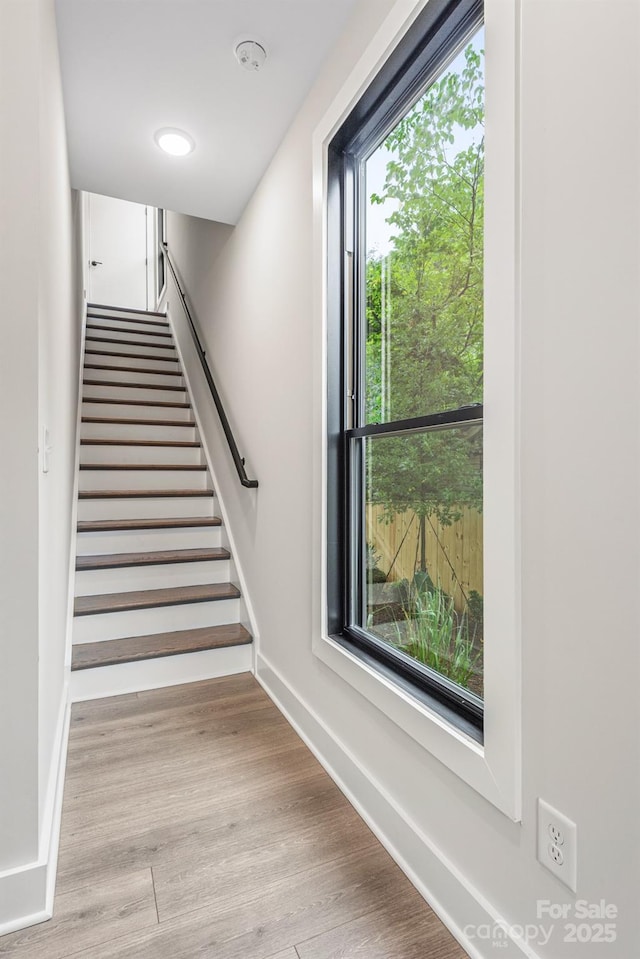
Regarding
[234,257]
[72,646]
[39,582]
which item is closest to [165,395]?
[234,257]

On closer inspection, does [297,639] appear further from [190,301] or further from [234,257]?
[190,301]

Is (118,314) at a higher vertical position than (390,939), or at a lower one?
higher

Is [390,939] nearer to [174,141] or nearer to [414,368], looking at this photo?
[414,368]

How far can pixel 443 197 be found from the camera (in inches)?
50.2

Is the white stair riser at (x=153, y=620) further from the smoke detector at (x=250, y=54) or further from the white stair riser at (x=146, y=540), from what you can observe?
the smoke detector at (x=250, y=54)

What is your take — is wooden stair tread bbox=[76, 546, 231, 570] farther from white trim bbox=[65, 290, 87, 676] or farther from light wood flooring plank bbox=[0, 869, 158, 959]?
light wood flooring plank bbox=[0, 869, 158, 959]

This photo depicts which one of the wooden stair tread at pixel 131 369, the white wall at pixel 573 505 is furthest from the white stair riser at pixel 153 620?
the wooden stair tread at pixel 131 369

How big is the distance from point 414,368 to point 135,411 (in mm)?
2950

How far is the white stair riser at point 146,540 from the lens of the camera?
2760 millimetres

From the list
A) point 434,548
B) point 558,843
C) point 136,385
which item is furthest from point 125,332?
point 558,843

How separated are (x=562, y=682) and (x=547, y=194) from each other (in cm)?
85

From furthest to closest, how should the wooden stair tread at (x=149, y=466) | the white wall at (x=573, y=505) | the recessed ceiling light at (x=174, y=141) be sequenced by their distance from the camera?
the wooden stair tread at (x=149, y=466) < the recessed ceiling light at (x=174, y=141) < the white wall at (x=573, y=505)

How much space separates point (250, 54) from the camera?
1.59 meters

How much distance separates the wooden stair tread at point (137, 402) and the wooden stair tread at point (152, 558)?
1398 millimetres
